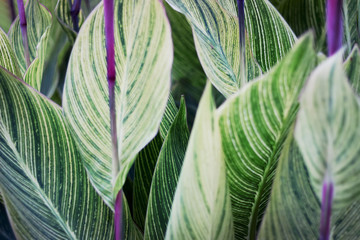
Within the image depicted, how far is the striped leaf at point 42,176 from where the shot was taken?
0.34 m

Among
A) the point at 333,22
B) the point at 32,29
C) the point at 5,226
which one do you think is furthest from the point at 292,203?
the point at 32,29

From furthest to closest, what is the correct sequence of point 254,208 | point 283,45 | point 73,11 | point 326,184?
point 73,11 < point 283,45 < point 254,208 < point 326,184

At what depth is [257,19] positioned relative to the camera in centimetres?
47

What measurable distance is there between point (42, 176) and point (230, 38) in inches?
9.2

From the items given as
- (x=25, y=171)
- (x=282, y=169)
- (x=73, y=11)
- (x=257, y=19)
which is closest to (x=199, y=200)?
(x=282, y=169)

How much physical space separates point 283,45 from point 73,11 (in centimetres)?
29

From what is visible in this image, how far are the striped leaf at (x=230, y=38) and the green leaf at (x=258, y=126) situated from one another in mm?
107

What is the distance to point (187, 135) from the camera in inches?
14.9

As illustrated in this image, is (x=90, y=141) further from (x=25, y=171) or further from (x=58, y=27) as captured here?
(x=58, y=27)

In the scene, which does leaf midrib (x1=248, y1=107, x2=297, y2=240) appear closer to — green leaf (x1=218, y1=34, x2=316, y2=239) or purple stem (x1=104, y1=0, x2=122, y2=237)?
green leaf (x1=218, y1=34, x2=316, y2=239)

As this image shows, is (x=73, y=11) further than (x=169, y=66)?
Yes

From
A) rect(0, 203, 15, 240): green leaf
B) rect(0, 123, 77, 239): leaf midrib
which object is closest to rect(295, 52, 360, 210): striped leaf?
rect(0, 123, 77, 239): leaf midrib

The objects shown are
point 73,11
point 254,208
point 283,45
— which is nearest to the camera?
point 254,208

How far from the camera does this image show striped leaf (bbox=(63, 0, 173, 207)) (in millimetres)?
304
